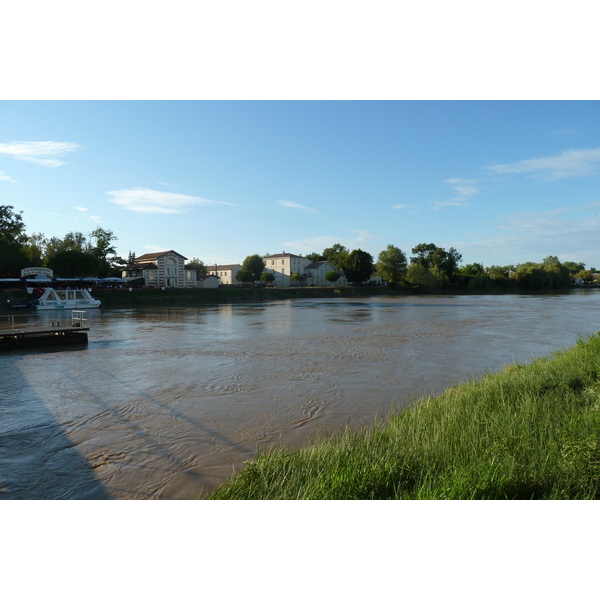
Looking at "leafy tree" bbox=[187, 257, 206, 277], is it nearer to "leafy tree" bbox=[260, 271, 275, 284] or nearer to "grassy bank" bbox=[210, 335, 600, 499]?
"leafy tree" bbox=[260, 271, 275, 284]

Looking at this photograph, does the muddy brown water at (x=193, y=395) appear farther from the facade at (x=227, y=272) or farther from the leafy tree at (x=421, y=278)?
the facade at (x=227, y=272)

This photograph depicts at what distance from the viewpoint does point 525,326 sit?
24062 mm

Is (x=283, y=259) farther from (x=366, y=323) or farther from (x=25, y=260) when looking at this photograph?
(x=366, y=323)

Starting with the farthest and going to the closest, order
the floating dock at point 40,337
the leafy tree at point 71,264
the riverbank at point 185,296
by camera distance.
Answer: the leafy tree at point 71,264
the riverbank at point 185,296
the floating dock at point 40,337

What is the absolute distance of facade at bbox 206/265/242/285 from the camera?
336 feet

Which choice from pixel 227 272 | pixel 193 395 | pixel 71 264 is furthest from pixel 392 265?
pixel 193 395

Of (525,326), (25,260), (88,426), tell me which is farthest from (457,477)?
(25,260)

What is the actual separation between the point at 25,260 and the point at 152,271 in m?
23.1

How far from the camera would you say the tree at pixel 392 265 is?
85375 mm

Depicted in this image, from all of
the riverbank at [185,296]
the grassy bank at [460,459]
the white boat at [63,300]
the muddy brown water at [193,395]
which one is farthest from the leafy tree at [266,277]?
the grassy bank at [460,459]

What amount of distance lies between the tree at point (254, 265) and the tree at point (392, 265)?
2402 cm

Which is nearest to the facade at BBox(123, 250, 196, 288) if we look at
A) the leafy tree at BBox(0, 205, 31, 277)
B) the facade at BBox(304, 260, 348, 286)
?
the leafy tree at BBox(0, 205, 31, 277)

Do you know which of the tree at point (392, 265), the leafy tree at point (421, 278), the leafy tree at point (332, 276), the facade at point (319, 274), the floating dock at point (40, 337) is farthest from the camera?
the facade at point (319, 274)

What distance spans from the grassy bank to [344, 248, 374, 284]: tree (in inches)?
3286
